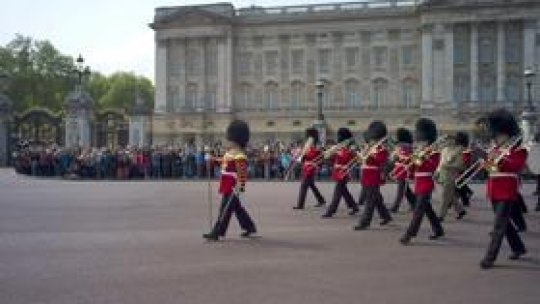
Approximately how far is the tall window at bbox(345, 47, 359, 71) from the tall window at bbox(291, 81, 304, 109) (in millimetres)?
4675

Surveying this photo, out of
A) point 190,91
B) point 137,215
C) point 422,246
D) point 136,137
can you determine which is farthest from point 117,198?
point 190,91

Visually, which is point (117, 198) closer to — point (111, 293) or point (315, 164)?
point (315, 164)

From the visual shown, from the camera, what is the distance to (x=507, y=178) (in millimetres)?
10602

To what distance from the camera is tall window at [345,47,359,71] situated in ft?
252

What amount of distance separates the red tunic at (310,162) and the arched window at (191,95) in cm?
6189

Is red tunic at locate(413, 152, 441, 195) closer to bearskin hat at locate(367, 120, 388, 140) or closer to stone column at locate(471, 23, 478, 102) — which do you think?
bearskin hat at locate(367, 120, 388, 140)

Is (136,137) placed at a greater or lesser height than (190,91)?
lesser

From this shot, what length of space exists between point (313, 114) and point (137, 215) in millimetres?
58757

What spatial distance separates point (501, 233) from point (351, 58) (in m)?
67.7

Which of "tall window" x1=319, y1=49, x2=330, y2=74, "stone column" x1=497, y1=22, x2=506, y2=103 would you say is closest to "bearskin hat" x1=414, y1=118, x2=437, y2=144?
"stone column" x1=497, y1=22, x2=506, y2=103

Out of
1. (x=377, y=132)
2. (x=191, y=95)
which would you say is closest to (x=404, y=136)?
(x=377, y=132)

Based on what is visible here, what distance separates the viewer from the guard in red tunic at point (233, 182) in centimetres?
1271

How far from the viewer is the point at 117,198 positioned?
22.1 m

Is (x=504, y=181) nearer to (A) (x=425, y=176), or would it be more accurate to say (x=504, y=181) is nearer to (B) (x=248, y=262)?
(A) (x=425, y=176)
